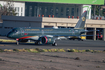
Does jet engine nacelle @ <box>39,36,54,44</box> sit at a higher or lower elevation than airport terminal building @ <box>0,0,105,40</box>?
lower

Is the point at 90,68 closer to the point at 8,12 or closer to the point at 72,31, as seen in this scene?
the point at 72,31

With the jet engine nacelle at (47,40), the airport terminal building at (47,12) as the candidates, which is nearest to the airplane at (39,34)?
the jet engine nacelle at (47,40)

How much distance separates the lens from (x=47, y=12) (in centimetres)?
9850

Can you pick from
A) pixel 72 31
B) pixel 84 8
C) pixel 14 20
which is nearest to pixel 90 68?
pixel 72 31

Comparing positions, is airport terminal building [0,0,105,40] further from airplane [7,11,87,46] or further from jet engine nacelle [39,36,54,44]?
jet engine nacelle [39,36,54,44]

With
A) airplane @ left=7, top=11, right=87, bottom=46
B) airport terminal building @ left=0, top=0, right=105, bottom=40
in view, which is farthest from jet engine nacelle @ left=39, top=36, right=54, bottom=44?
airport terminal building @ left=0, top=0, right=105, bottom=40

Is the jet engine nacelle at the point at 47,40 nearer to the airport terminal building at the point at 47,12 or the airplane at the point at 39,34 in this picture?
the airplane at the point at 39,34

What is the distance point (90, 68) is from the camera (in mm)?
20438

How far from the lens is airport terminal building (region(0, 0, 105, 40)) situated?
74062 millimetres

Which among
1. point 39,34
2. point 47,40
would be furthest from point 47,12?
point 47,40

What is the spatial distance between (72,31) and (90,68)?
91.3ft

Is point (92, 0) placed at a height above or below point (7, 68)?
above

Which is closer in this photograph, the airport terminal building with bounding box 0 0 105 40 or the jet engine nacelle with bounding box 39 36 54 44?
the jet engine nacelle with bounding box 39 36 54 44

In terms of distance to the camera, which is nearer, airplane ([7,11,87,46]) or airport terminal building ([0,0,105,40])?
airplane ([7,11,87,46])
